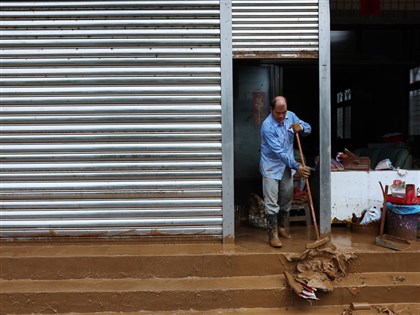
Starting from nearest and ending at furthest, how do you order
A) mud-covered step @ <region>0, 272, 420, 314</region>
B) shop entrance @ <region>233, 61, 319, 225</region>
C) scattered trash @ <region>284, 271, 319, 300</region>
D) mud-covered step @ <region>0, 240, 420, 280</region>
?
scattered trash @ <region>284, 271, 319, 300</region> → mud-covered step @ <region>0, 272, 420, 314</region> → mud-covered step @ <region>0, 240, 420, 280</region> → shop entrance @ <region>233, 61, 319, 225</region>

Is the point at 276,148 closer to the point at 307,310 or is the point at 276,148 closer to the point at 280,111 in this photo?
the point at 280,111

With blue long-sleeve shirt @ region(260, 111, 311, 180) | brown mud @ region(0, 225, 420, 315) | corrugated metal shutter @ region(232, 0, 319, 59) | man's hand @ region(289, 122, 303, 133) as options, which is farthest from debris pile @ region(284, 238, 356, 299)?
corrugated metal shutter @ region(232, 0, 319, 59)

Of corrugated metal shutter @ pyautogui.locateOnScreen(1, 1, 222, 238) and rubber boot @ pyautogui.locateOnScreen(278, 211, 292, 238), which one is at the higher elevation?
corrugated metal shutter @ pyautogui.locateOnScreen(1, 1, 222, 238)

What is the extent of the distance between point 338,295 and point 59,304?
3.09 m

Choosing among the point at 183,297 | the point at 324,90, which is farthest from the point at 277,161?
the point at 183,297

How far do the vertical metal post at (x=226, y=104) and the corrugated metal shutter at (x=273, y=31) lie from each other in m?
0.10

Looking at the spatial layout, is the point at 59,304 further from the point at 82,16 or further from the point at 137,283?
the point at 82,16

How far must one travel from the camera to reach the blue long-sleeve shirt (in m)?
4.80

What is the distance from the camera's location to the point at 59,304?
4238 mm

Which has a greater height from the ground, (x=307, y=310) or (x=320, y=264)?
(x=320, y=264)

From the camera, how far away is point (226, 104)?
4867mm

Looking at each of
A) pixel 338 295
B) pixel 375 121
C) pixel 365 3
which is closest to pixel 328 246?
pixel 338 295

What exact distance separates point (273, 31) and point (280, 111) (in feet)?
3.37

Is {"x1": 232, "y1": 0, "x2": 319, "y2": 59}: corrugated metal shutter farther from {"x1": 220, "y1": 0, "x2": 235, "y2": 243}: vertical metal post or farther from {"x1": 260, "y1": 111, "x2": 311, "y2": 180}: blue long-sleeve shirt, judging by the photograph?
{"x1": 260, "y1": 111, "x2": 311, "y2": 180}: blue long-sleeve shirt
